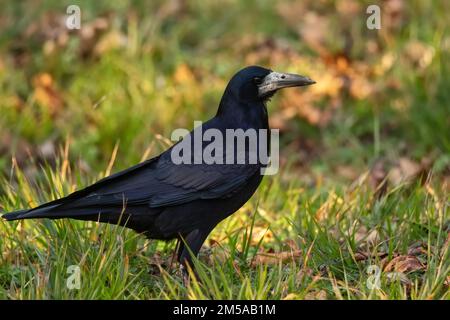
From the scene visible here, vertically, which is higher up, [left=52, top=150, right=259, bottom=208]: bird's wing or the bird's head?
the bird's head

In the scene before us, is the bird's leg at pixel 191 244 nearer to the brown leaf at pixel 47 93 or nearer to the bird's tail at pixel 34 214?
the bird's tail at pixel 34 214

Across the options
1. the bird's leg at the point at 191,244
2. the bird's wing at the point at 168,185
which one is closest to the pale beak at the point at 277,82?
the bird's wing at the point at 168,185

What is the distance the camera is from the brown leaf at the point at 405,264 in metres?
4.52

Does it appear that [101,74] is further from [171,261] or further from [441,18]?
[171,261]

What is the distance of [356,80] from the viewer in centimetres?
821

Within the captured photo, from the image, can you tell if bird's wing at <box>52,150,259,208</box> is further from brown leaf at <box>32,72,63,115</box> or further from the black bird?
brown leaf at <box>32,72,63,115</box>

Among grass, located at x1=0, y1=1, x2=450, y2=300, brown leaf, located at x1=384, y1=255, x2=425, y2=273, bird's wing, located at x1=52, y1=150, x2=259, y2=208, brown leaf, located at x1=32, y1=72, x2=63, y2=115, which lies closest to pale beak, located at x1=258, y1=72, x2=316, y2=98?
bird's wing, located at x1=52, y1=150, x2=259, y2=208

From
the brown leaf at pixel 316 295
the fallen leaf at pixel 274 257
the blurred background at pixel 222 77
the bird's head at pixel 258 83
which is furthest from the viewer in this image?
the blurred background at pixel 222 77

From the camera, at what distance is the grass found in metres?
4.46

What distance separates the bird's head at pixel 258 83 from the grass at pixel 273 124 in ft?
2.34

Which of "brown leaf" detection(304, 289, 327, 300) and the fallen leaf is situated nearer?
"brown leaf" detection(304, 289, 327, 300)

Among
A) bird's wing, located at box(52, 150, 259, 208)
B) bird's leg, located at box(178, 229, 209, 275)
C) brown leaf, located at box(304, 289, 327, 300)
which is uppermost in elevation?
bird's wing, located at box(52, 150, 259, 208)

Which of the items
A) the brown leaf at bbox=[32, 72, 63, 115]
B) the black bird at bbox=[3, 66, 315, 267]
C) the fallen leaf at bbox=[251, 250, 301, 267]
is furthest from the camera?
the brown leaf at bbox=[32, 72, 63, 115]
